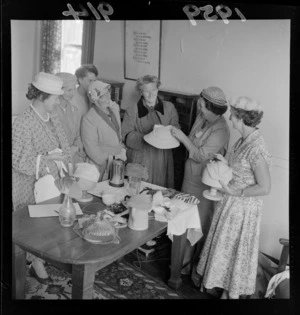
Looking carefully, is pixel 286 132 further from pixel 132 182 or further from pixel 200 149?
pixel 132 182

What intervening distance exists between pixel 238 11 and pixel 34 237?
3.49 ft

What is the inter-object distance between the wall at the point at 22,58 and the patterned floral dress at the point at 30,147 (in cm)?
7

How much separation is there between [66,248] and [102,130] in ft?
1.53

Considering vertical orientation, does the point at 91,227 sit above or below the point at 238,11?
below

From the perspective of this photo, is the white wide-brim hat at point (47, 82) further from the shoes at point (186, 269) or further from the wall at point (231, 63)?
the shoes at point (186, 269)

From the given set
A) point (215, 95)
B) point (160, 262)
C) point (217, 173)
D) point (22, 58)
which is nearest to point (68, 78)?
point (22, 58)

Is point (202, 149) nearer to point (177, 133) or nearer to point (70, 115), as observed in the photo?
point (177, 133)

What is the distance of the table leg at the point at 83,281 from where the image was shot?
1.50 meters

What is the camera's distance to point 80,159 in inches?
68.2

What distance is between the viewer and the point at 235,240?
1779 mm

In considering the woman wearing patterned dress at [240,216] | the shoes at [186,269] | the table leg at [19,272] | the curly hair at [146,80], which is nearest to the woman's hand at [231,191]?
the woman wearing patterned dress at [240,216]

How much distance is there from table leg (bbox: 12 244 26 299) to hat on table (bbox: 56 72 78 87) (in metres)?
0.60
